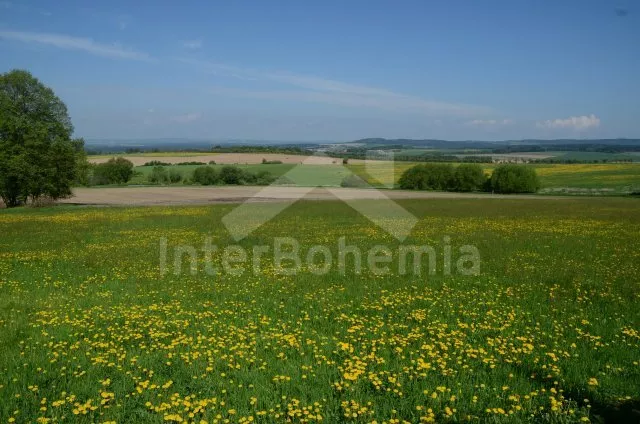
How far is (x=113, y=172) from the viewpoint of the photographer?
96.8m

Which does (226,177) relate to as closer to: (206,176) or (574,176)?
(206,176)

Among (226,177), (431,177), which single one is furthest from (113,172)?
(431,177)

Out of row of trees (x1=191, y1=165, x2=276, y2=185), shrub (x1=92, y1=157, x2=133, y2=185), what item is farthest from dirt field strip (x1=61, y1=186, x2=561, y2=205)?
shrub (x1=92, y1=157, x2=133, y2=185)

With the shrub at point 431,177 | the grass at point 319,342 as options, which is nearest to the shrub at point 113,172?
the shrub at point 431,177

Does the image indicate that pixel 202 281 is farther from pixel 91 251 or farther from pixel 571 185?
pixel 571 185

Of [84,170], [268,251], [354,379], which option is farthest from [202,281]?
[84,170]

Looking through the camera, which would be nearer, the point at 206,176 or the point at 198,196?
the point at 198,196

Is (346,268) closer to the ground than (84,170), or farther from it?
closer to the ground

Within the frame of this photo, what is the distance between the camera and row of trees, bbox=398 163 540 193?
280 ft

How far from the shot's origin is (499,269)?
51.8 ft

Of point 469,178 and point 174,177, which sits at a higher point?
point 174,177

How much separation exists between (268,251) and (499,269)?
9507 millimetres

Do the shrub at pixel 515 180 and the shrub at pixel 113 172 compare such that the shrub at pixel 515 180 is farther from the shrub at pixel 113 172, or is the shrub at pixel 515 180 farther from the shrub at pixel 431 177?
the shrub at pixel 113 172

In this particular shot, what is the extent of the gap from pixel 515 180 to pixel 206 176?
6198cm
